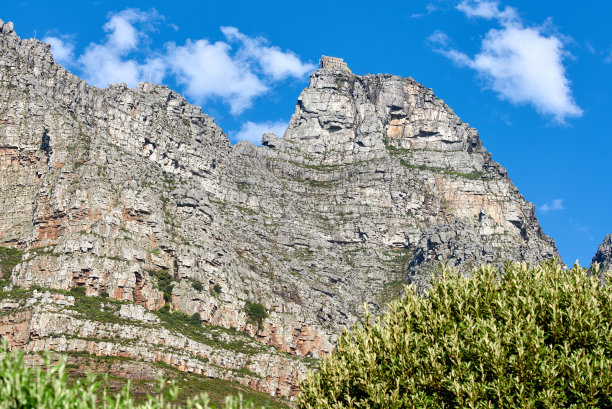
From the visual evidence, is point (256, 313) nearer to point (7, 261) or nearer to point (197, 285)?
point (197, 285)

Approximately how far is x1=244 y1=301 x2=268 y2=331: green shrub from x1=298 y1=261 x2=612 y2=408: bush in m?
135

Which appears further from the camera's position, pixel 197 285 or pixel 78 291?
pixel 197 285

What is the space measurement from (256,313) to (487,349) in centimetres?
14530

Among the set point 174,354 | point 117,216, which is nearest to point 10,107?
point 117,216

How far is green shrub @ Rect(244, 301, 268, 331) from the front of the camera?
170 meters

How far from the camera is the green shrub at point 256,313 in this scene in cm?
17025

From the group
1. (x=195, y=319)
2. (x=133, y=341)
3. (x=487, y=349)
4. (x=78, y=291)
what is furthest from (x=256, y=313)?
(x=487, y=349)

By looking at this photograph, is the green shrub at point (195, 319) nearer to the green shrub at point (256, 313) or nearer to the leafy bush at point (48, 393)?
the green shrub at point (256, 313)

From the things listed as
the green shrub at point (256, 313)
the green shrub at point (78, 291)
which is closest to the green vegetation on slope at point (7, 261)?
the green shrub at point (78, 291)

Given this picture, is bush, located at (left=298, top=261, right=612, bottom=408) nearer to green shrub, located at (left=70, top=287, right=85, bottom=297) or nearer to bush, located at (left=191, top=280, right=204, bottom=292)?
green shrub, located at (left=70, top=287, right=85, bottom=297)

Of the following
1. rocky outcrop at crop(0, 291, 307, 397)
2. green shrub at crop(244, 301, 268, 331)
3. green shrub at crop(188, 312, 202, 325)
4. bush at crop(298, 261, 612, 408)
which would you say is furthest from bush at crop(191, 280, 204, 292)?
bush at crop(298, 261, 612, 408)

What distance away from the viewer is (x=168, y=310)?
159250 millimetres

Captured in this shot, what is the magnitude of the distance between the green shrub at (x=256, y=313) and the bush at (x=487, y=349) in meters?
135

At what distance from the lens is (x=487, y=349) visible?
1173 inches
